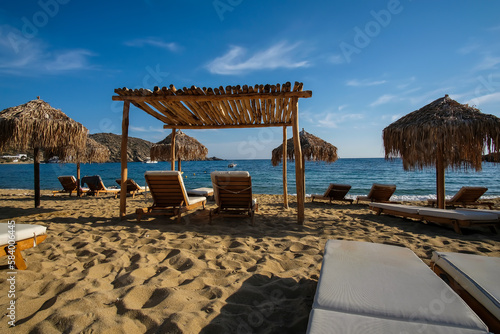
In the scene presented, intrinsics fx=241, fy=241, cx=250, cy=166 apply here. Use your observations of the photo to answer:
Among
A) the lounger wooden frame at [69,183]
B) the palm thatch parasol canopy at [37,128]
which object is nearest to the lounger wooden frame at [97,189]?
the lounger wooden frame at [69,183]

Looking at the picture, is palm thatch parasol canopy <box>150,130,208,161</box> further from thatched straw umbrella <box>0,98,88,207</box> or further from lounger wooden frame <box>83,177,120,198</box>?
thatched straw umbrella <box>0,98,88,207</box>

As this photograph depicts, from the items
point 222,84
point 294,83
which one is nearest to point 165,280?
point 222,84

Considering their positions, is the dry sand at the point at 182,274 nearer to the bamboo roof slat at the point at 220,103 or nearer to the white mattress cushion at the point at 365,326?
the white mattress cushion at the point at 365,326

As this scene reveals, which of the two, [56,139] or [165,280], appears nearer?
[165,280]

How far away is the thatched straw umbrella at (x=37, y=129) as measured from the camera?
5266 millimetres

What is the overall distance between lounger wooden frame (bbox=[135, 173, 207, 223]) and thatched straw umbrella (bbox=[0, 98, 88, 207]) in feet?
8.95

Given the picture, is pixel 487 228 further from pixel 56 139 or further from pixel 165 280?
pixel 56 139

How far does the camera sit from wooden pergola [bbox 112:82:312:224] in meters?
4.31

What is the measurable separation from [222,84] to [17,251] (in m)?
3.43

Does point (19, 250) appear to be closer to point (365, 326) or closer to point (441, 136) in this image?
point (365, 326)

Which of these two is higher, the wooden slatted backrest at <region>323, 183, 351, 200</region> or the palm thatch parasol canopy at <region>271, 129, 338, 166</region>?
the palm thatch parasol canopy at <region>271, 129, 338, 166</region>

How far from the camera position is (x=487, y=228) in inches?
165

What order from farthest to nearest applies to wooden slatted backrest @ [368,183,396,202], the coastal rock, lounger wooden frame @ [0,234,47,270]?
1. the coastal rock
2. wooden slatted backrest @ [368,183,396,202]
3. lounger wooden frame @ [0,234,47,270]

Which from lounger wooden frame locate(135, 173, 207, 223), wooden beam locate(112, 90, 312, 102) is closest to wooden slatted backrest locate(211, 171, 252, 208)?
lounger wooden frame locate(135, 173, 207, 223)
